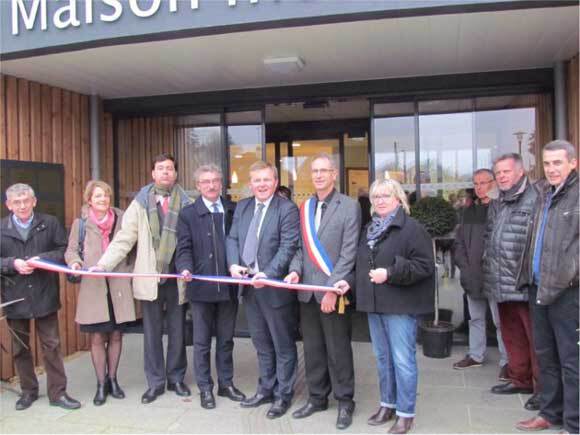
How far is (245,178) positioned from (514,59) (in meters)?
3.33

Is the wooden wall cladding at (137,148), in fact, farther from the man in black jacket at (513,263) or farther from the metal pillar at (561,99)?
the metal pillar at (561,99)

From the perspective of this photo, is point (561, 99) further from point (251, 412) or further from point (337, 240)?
point (251, 412)

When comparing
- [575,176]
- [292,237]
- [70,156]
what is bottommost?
[292,237]

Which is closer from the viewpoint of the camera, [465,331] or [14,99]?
[14,99]

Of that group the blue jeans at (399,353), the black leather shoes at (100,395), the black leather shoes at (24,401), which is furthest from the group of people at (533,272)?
the black leather shoes at (24,401)

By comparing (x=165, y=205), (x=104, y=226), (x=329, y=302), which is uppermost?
(x=165, y=205)

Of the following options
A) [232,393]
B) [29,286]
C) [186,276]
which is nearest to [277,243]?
[186,276]

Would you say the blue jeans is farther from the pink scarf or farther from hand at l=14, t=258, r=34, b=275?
hand at l=14, t=258, r=34, b=275

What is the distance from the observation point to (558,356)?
362 centimetres

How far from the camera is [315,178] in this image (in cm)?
387

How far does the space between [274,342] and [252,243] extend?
0.80 metres

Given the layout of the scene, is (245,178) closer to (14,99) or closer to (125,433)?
(14,99)

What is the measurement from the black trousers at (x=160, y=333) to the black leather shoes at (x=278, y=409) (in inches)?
39.5

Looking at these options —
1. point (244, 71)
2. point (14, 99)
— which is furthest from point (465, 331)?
point (14, 99)
